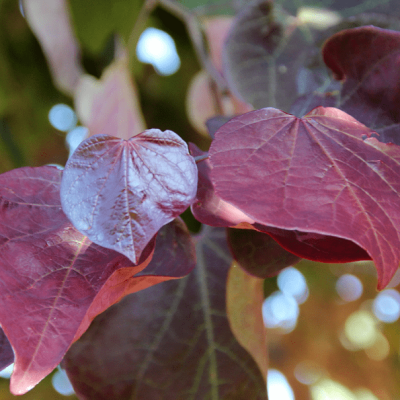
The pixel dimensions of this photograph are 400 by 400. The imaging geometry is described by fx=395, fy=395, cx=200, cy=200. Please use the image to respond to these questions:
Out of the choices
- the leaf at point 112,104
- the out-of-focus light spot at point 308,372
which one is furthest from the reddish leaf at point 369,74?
the out-of-focus light spot at point 308,372

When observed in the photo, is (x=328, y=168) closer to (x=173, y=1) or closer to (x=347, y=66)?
(x=347, y=66)

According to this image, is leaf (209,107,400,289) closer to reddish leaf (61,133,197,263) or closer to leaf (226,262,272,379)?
reddish leaf (61,133,197,263)

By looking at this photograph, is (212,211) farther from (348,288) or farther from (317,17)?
(348,288)

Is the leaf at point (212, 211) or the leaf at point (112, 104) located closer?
the leaf at point (212, 211)

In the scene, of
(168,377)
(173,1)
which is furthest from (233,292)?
(173,1)

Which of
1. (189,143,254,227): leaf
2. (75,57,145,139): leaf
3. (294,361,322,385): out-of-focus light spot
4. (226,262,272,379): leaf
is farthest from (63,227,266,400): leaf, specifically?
(294,361,322,385): out-of-focus light spot

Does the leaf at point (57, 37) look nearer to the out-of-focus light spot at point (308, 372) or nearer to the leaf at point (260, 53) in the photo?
the leaf at point (260, 53)
